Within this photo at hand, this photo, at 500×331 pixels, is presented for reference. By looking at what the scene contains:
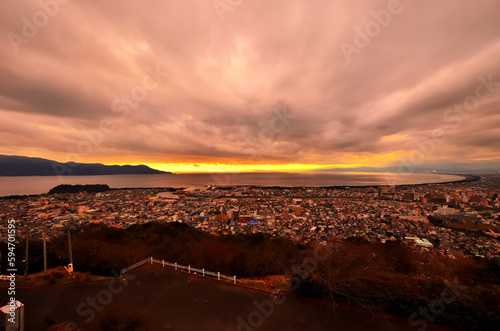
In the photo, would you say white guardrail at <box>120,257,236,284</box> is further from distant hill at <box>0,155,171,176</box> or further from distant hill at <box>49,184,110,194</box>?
distant hill at <box>0,155,171,176</box>

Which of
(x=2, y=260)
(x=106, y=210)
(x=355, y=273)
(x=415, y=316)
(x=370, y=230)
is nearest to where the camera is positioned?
(x=415, y=316)

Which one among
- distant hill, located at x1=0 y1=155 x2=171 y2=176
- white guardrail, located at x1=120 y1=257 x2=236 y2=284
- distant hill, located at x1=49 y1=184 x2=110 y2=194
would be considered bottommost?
white guardrail, located at x1=120 y1=257 x2=236 y2=284

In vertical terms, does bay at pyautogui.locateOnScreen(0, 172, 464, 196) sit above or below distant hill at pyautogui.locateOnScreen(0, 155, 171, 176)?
below

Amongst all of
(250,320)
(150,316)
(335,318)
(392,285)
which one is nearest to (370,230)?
(392,285)

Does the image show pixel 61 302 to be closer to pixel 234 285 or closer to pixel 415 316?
pixel 234 285

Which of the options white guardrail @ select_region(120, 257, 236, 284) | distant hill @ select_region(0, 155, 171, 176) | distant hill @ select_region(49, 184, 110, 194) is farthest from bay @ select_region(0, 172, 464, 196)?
white guardrail @ select_region(120, 257, 236, 284)

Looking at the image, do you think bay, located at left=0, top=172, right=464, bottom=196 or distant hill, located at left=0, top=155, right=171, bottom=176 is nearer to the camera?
bay, located at left=0, top=172, right=464, bottom=196

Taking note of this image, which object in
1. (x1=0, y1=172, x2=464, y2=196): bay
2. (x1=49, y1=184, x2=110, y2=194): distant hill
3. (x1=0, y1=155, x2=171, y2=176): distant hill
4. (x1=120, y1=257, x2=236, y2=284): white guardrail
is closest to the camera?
(x1=120, y1=257, x2=236, y2=284): white guardrail

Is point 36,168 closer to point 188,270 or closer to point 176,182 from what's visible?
point 176,182

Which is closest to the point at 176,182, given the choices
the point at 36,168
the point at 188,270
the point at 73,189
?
the point at 73,189

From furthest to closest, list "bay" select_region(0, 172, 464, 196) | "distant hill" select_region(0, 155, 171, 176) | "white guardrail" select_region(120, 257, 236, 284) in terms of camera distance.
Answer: "distant hill" select_region(0, 155, 171, 176), "bay" select_region(0, 172, 464, 196), "white guardrail" select_region(120, 257, 236, 284)

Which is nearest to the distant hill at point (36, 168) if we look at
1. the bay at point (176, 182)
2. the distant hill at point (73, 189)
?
the bay at point (176, 182)
